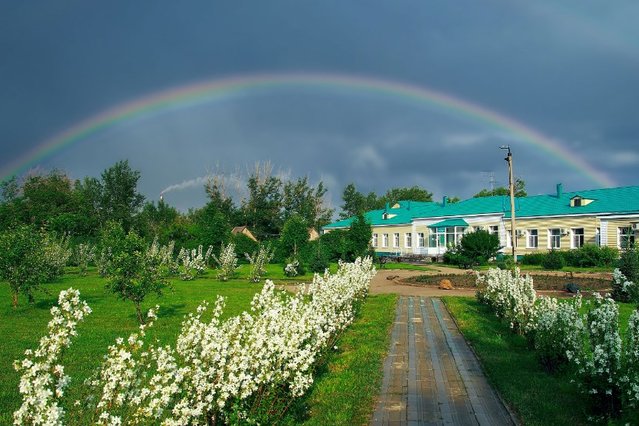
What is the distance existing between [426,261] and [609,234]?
14216mm

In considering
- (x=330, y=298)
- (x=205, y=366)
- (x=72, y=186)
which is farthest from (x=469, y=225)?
(x=72, y=186)

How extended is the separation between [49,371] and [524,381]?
19.8ft

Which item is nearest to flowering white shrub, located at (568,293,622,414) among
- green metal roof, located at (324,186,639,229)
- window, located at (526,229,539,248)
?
green metal roof, located at (324,186,639,229)

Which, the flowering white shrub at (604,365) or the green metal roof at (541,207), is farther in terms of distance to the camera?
the green metal roof at (541,207)

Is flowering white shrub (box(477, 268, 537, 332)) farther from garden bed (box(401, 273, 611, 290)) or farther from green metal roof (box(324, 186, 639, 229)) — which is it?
green metal roof (box(324, 186, 639, 229))

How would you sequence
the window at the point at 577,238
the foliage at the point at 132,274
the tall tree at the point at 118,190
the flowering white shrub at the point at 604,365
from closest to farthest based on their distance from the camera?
the flowering white shrub at the point at 604,365, the foliage at the point at 132,274, the window at the point at 577,238, the tall tree at the point at 118,190

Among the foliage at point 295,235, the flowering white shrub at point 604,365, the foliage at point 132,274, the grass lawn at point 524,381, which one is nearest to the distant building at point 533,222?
the foliage at point 295,235

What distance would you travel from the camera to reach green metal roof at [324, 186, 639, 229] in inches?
1372

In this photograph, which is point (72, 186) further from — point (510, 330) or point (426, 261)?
point (510, 330)

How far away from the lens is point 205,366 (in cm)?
422

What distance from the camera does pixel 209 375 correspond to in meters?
4.14

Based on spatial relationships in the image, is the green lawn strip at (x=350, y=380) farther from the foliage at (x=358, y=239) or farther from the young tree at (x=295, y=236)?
the young tree at (x=295, y=236)

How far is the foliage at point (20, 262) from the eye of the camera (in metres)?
14.8

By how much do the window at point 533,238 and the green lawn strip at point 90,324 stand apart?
26702 mm
